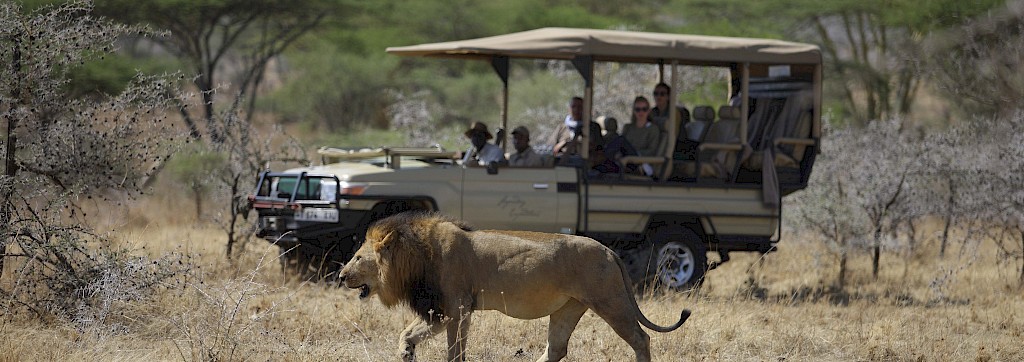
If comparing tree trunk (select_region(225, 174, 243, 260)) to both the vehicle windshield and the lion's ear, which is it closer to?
the vehicle windshield

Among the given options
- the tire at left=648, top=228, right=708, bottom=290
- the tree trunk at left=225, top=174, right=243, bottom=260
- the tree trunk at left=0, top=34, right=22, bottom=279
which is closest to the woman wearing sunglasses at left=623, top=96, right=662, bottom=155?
the tire at left=648, top=228, right=708, bottom=290

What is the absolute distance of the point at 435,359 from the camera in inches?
290

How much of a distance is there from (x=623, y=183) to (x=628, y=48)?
1.14 m

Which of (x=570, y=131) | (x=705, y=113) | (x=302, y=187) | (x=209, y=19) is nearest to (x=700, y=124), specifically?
(x=705, y=113)

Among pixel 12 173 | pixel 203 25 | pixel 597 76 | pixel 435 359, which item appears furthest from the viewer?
pixel 203 25

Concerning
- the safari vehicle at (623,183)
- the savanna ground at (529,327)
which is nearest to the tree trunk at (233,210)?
the savanna ground at (529,327)

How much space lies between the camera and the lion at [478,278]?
22.5 ft

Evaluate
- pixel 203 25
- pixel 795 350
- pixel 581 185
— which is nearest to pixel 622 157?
pixel 581 185

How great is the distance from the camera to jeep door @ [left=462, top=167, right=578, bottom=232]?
10.2m

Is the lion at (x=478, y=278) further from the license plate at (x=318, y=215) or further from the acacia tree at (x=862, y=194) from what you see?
the acacia tree at (x=862, y=194)

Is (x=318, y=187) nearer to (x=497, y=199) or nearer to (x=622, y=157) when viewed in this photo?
(x=497, y=199)

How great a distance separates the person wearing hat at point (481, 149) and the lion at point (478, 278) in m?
4.03

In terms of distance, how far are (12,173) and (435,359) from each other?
3061 millimetres

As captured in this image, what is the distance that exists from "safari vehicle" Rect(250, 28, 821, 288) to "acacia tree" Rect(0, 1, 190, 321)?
6.02 ft
